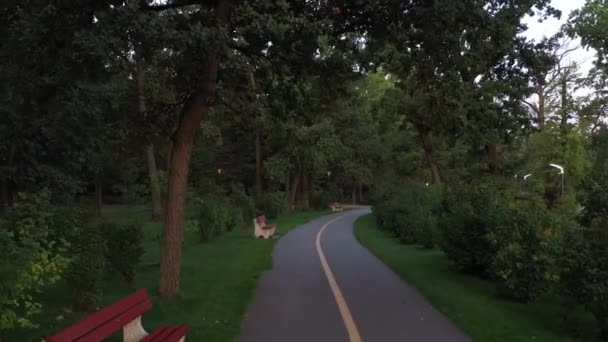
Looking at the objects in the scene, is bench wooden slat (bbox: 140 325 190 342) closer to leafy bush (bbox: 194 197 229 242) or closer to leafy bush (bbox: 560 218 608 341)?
leafy bush (bbox: 560 218 608 341)

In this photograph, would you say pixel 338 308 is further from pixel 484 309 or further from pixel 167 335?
pixel 167 335

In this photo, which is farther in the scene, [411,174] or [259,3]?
[411,174]

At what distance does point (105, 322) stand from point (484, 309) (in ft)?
20.0

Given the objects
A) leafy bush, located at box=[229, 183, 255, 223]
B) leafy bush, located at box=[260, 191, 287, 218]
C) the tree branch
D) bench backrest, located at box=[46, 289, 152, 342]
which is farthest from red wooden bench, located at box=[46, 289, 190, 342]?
leafy bush, located at box=[260, 191, 287, 218]

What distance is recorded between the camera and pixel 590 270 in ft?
25.1

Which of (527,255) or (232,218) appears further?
(232,218)

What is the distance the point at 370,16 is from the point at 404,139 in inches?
1197

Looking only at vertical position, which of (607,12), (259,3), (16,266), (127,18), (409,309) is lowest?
(409,309)

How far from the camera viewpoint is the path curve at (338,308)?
→ 8.38 metres

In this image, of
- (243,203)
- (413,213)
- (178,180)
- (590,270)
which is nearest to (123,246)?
(178,180)

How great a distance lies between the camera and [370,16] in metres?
11.8

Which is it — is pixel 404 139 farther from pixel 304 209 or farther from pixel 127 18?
pixel 127 18

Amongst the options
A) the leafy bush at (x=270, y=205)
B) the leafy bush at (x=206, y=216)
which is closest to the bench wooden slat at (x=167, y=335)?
the leafy bush at (x=206, y=216)

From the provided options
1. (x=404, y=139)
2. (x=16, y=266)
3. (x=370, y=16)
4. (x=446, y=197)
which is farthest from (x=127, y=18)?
(x=404, y=139)
